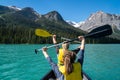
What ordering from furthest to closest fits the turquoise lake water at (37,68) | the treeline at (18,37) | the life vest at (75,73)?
the treeline at (18,37), the turquoise lake water at (37,68), the life vest at (75,73)

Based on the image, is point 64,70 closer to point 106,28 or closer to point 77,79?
point 77,79

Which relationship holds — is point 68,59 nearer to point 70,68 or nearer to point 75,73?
point 70,68

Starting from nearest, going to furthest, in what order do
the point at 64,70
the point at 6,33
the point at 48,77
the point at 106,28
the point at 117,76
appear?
1. the point at 64,70
2. the point at 106,28
3. the point at 48,77
4. the point at 117,76
5. the point at 6,33

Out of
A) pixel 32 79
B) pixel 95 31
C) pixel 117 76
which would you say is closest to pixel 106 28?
pixel 95 31

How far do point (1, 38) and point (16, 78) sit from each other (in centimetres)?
11687

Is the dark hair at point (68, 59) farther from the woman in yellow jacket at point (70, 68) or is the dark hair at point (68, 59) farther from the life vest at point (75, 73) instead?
the life vest at point (75, 73)

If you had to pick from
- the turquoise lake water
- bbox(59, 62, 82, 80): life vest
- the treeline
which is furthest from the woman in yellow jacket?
A: the treeline

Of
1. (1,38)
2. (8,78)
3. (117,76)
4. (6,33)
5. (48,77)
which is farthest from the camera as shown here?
(6,33)

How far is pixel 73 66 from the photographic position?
7.57 metres

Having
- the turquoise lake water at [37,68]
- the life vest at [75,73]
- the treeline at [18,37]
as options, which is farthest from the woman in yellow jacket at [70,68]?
the treeline at [18,37]

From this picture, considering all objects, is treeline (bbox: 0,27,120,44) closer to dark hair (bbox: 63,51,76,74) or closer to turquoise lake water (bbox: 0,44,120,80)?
turquoise lake water (bbox: 0,44,120,80)

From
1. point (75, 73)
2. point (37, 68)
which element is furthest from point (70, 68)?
point (37, 68)

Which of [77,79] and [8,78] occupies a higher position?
[77,79]

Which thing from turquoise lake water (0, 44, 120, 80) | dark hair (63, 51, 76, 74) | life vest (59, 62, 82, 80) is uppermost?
dark hair (63, 51, 76, 74)
